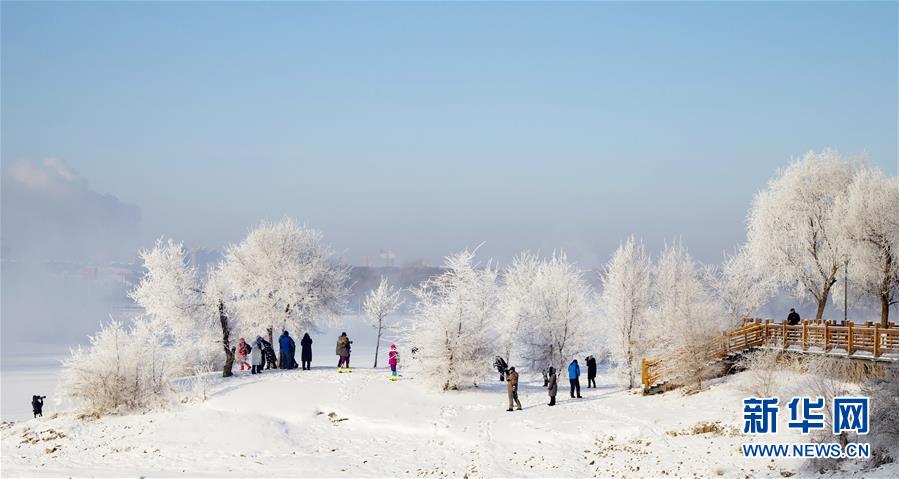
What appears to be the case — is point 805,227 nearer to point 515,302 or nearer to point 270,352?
point 515,302

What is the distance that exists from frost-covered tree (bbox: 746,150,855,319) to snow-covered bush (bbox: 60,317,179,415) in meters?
30.2

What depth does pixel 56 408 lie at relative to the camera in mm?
34969

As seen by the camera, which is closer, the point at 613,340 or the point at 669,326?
the point at 669,326

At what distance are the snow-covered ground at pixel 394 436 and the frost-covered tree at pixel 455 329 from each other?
3.15 ft

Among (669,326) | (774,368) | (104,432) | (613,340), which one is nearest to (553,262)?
(613,340)

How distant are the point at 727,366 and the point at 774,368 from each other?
3.13 m

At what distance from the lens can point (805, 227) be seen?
37625 millimetres

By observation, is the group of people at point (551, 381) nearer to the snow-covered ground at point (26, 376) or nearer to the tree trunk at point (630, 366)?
the tree trunk at point (630, 366)

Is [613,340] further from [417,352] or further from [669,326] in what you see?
[417,352]

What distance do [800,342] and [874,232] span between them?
8803mm

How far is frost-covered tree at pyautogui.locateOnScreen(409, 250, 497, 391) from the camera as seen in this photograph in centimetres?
3231

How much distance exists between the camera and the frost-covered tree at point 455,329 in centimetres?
3231

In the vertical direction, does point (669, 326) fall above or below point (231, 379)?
above

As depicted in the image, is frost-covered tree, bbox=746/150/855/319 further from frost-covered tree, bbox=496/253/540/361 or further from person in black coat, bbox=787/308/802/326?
frost-covered tree, bbox=496/253/540/361
